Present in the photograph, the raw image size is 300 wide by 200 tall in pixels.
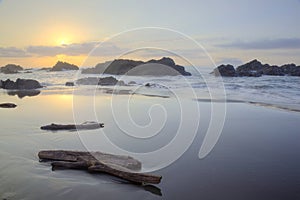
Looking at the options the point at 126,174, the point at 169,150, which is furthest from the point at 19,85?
the point at 126,174

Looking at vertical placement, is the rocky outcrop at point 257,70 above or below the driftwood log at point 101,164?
above

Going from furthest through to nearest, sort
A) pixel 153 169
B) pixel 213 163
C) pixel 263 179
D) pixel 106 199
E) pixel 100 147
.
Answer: pixel 100 147 < pixel 213 163 < pixel 153 169 < pixel 263 179 < pixel 106 199

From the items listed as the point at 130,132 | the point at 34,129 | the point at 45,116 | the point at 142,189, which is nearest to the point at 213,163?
the point at 142,189

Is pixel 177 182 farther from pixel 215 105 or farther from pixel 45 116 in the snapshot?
pixel 215 105

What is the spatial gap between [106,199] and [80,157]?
6.08 ft

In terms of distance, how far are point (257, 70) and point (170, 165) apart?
33.9 m

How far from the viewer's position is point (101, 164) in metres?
6.45

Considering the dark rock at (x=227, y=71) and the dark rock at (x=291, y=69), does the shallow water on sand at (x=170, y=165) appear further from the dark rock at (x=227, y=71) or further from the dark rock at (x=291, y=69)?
the dark rock at (x=227, y=71)

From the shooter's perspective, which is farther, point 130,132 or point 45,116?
point 45,116

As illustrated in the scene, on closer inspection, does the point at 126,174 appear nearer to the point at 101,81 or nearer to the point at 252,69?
the point at 101,81

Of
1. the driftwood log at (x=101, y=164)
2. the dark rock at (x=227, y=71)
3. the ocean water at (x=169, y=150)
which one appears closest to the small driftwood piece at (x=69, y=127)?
the ocean water at (x=169, y=150)

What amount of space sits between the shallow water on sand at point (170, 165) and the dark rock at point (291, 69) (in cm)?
2331

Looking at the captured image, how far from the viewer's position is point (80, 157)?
6.90 m

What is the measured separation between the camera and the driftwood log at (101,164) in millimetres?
5858
